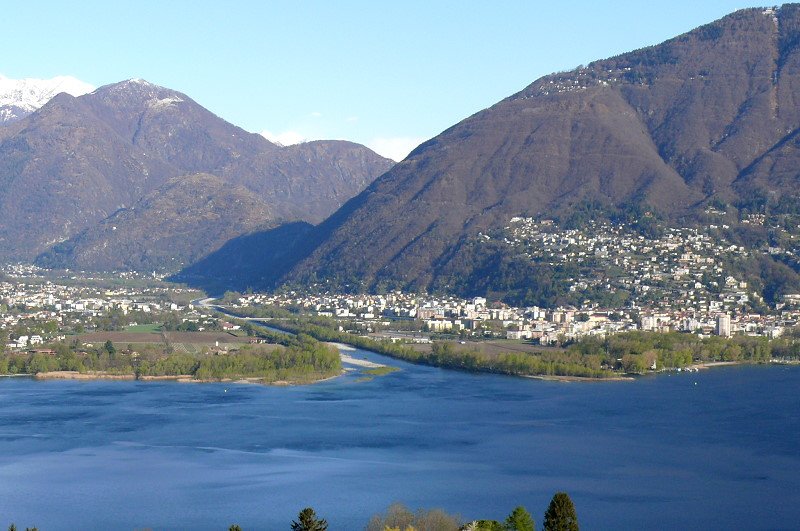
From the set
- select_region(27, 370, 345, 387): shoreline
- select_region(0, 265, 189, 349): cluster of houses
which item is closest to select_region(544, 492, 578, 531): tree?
select_region(27, 370, 345, 387): shoreline

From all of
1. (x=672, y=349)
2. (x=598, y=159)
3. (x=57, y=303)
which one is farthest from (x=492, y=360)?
(x=598, y=159)

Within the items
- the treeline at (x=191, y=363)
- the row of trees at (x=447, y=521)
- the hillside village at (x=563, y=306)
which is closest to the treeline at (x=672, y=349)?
the hillside village at (x=563, y=306)

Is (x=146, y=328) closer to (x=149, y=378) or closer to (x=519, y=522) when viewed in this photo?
(x=149, y=378)

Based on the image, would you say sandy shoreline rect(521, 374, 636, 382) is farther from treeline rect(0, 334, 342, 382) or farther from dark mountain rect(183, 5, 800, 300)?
dark mountain rect(183, 5, 800, 300)

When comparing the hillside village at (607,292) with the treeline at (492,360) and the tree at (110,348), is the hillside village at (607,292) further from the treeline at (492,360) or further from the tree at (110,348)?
the tree at (110,348)

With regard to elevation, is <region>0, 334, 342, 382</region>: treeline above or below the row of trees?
above

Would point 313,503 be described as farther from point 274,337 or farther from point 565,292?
point 565,292

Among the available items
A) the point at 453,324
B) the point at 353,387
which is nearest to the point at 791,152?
the point at 453,324
